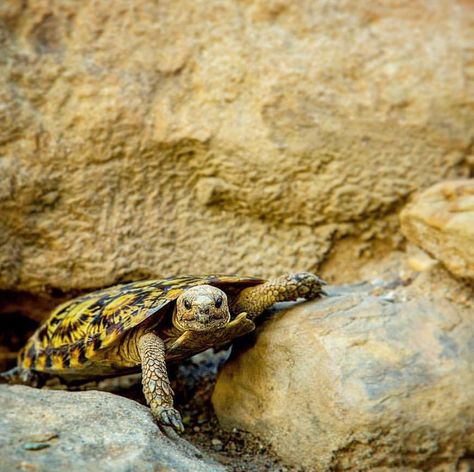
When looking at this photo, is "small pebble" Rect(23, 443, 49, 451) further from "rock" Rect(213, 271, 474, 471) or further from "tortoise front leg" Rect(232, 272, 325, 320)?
"tortoise front leg" Rect(232, 272, 325, 320)

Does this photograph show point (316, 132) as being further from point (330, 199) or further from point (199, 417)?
point (199, 417)

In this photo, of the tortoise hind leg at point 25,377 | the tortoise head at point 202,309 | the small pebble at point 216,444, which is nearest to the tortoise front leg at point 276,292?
the tortoise head at point 202,309

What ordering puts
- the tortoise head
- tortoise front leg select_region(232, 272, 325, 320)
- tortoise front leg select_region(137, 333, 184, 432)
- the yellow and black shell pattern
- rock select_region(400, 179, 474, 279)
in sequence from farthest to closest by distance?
1. rock select_region(400, 179, 474, 279)
2. tortoise front leg select_region(232, 272, 325, 320)
3. the yellow and black shell pattern
4. the tortoise head
5. tortoise front leg select_region(137, 333, 184, 432)

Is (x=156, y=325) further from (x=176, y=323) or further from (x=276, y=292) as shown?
(x=276, y=292)

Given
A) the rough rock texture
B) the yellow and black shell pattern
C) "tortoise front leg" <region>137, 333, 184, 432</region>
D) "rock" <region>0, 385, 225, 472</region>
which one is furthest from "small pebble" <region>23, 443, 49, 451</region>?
the rough rock texture

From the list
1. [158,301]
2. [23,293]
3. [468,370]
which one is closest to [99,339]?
[158,301]

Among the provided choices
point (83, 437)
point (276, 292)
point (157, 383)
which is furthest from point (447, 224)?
point (83, 437)
